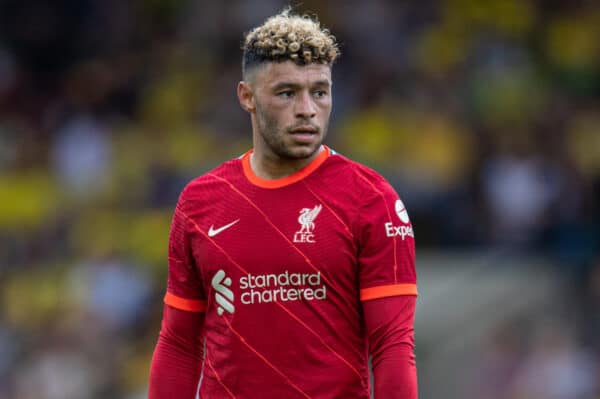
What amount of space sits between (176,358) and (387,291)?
0.85 m

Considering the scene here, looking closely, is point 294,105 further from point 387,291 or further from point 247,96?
point 387,291

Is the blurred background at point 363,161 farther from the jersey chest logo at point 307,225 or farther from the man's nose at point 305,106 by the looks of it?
the man's nose at point 305,106

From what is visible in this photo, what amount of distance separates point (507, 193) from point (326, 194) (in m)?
6.76

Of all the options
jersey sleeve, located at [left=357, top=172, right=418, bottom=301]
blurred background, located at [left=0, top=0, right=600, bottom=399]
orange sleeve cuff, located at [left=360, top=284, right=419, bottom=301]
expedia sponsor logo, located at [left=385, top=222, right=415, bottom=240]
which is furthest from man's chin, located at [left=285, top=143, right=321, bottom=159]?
blurred background, located at [left=0, top=0, right=600, bottom=399]

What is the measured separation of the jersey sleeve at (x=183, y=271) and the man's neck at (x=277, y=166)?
0.29m

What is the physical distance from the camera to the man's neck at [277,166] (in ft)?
12.9

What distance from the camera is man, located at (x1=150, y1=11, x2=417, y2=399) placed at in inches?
147

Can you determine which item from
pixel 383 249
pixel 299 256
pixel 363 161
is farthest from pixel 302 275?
pixel 363 161

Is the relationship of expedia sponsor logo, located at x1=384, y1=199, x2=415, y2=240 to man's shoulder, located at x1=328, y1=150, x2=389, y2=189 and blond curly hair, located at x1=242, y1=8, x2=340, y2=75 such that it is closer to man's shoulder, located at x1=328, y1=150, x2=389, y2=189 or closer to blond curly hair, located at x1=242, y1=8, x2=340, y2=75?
man's shoulder, located at x1=328, y1=150, x2=389, y2=189

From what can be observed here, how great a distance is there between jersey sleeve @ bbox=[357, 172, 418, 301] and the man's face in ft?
0.88

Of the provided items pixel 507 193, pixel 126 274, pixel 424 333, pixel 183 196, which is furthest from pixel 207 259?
pixel 126 274

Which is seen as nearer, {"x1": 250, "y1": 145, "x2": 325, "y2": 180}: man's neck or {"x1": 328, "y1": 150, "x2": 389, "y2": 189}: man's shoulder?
{"x1": 328, "y1": 150, "x2": 389, "y2": 189}: man's shoulder

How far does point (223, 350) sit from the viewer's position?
389 cm

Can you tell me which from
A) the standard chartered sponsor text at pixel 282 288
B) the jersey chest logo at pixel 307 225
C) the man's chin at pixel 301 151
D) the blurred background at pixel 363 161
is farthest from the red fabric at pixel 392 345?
the blurred background at pixel 363 161
